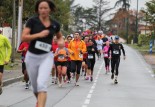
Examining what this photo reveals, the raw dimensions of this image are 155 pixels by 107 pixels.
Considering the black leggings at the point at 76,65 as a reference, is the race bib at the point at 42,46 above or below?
above

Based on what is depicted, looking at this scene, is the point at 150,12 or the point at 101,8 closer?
the point at 150,12

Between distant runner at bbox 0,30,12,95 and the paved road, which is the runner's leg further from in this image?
distant runner at bbox 0,30,12,95

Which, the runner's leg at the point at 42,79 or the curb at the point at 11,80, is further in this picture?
the curb at the point at 11,80

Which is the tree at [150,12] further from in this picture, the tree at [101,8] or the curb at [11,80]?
the tree at [101,8]

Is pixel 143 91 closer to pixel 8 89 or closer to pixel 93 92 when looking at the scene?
pixel 93 92

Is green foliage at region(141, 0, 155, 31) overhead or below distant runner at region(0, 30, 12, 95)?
overhead

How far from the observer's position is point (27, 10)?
117ft

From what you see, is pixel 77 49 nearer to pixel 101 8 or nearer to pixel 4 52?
pixel 4 52

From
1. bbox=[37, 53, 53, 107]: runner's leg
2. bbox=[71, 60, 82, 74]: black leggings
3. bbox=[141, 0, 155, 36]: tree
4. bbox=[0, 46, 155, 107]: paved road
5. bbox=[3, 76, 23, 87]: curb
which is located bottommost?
bbox=[0, 46, 155, 107]: paved road

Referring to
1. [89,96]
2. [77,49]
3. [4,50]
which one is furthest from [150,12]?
[4,50]

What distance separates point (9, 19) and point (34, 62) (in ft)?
97.6

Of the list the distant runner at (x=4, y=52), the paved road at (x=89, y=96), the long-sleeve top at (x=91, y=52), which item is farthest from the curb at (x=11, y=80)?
the distant runner at (x=4, y=52)

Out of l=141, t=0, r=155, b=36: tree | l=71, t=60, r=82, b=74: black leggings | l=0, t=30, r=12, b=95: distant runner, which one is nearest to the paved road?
l=71, t=60, r=82, b=74: black leggings

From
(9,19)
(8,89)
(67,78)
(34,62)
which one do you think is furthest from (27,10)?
(34,62)
